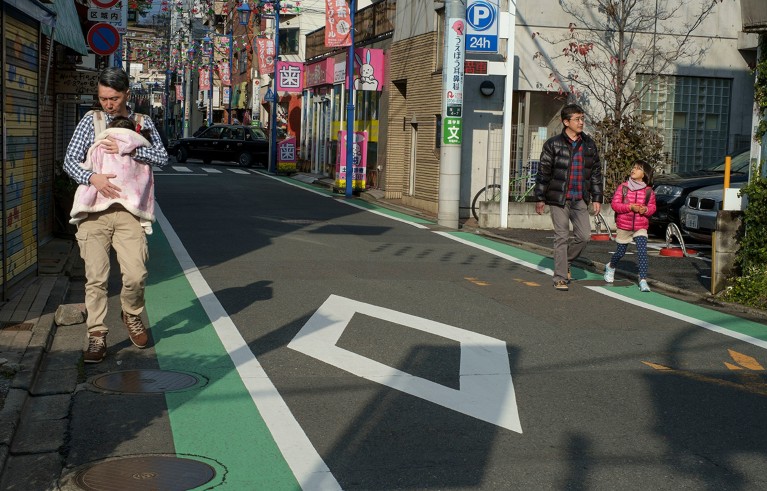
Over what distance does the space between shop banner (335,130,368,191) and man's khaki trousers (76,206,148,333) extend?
73.2 feet

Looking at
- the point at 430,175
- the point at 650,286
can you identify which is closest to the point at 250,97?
the point at 430,175

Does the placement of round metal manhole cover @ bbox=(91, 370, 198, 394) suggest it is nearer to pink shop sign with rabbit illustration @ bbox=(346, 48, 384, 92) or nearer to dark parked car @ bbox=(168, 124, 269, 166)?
pink shop sign with rabbit illustration @ bbox=(346, 48, 384, 92)

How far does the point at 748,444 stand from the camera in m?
5.62

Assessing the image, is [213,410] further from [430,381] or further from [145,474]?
[430,381]

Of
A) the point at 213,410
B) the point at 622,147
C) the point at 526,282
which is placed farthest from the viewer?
the point at 622,147

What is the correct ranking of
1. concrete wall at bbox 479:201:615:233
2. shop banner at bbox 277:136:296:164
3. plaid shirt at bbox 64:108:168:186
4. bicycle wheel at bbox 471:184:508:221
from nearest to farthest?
plaid shirt at bbox 64:108:168:186 → concrete wall at bbox 479:201:615:233 → bicycle wheel at bbox 471:184:508:221 → shop banner at bbox 277:136:296:164

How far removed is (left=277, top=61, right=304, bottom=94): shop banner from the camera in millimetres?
40156

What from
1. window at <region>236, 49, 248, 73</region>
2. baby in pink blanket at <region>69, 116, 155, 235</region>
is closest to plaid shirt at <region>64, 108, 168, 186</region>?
baby in pink blanket at <region>69, 116, 155, 235</region>

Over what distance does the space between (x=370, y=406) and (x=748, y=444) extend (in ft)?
6.91

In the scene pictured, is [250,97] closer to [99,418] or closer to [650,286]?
[650,286]

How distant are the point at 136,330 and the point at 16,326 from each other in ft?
3.62

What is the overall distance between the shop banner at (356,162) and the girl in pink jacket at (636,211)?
1804 centimetres

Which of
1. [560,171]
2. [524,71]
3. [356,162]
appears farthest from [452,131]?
[356,162]

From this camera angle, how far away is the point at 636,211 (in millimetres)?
11930
